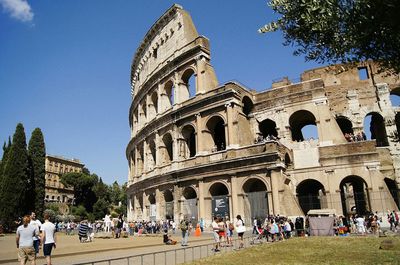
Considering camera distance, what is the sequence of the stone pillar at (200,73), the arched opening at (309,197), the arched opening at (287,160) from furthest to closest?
the stone pillar at (200,73) → the arched opening at (309,197) → the arched opening at (287,160)

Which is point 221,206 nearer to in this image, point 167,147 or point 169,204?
point 169,204

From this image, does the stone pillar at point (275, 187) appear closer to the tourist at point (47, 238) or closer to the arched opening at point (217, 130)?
the arched opening at point (217, 130)

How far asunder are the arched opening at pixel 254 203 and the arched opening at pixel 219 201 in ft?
4.91

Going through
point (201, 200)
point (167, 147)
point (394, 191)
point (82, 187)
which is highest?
point (82, 187)

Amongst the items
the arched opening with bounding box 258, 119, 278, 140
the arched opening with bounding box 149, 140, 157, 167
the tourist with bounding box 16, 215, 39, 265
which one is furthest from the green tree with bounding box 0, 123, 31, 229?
the tourist with bounding box 16, 215, 39, 265

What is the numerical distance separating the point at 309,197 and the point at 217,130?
31.6ft

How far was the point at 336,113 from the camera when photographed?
29.3 metres

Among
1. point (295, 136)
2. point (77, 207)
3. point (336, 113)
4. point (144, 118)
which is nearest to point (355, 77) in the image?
point (336, 113)

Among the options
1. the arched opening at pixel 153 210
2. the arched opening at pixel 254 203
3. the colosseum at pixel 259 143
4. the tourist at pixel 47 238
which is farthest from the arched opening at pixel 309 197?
the tourist at pixel 47 238

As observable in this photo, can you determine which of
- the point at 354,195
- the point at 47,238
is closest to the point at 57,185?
the point at 354,195

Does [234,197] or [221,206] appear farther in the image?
[221,206]

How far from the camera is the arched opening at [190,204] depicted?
26112 millimetres

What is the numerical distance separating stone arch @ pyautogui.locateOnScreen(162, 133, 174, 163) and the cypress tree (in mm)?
16471

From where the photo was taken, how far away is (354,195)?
97.3ft
